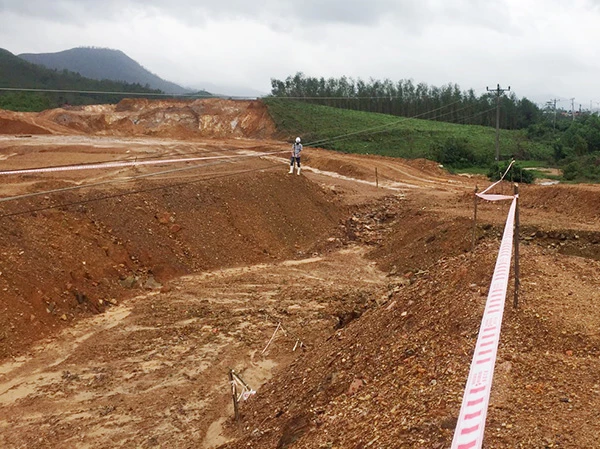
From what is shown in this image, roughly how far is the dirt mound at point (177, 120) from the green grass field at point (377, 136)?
212 centimetres

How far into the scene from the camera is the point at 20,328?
11164 mm

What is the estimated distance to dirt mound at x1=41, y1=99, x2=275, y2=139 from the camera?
46.7m

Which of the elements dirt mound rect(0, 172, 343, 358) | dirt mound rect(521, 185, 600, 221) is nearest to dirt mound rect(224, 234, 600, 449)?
dirt mound rect(0, 172, 343, 358)

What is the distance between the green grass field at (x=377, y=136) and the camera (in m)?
44.6

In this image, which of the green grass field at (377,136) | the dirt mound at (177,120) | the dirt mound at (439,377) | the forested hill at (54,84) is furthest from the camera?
the forested hill at (54,84)

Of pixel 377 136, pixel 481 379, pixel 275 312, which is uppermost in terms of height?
pixel 377 136

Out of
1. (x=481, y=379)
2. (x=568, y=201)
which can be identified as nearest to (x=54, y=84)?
(x=568, y=201)

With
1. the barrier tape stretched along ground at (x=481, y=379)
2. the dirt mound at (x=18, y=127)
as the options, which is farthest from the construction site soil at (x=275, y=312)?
the dirt mound at (x=18, y=127)

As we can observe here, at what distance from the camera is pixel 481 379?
12.7 ft

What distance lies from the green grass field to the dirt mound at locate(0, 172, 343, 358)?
2432 cm

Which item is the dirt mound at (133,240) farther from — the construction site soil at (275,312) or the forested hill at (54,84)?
the forested hill at (54,84)

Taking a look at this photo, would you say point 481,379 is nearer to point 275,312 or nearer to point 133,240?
point 275,312

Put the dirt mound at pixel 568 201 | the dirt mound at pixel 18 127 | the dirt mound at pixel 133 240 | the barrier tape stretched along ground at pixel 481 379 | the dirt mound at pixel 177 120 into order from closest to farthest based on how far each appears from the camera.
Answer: the barrier tape stretched along ground at pixel 481 379 → the dirt mound at pixel 133 240 → the dirt mound at pixel 568 201 → the dirt mound at pixel 18 127 → the dirt mound at pixel 177 120

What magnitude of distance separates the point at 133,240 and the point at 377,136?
37365 mm
